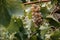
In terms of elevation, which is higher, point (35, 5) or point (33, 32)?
point (35, 5)

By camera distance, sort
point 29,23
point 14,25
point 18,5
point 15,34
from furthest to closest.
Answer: point 29,23
point 15,34
point 14,25
point 18,5

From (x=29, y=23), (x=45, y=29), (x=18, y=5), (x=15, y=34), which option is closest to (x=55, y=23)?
(x=45, y=29)

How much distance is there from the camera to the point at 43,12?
151cm

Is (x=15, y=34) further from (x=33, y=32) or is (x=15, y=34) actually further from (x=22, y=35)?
(x=33, y=32)

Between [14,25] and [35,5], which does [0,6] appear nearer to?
[14,25]

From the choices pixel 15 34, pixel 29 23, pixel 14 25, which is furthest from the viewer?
pixel 29 23

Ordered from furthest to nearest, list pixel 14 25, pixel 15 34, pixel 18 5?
1. pixel 15 34
2. pixel 14 25
3. pixel 18 5

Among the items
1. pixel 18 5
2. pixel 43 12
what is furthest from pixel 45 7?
pixel 18 5

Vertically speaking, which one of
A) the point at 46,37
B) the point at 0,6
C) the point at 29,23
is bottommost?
the point at 46,37

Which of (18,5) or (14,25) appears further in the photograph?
(14,25)

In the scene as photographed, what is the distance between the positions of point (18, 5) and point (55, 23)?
3.16 ft

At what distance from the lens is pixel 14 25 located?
1.18 m

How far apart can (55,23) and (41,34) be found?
0.13 meters

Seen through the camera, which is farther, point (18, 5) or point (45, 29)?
point (45, 29)
